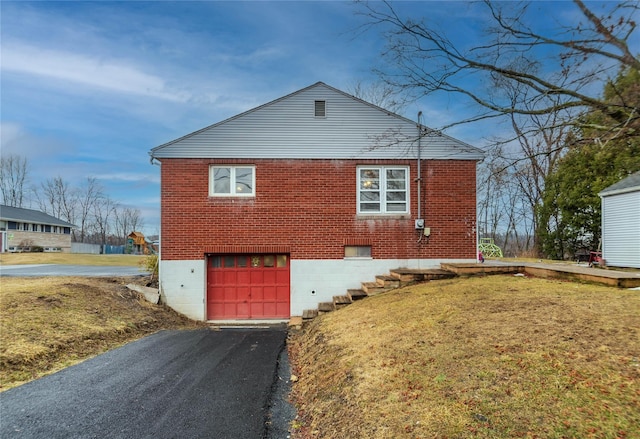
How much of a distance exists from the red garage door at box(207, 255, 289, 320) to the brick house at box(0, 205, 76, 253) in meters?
33.0

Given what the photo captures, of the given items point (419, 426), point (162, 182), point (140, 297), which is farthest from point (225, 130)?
point (419, 426)

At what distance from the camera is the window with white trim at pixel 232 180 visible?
11.8 metres

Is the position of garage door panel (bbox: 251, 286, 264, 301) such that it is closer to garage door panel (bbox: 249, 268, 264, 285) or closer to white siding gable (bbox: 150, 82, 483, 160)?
garage door panel (bbox: 249, 268, 264, 285)

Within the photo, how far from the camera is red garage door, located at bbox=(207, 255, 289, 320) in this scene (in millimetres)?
11914

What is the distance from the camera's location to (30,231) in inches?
1516

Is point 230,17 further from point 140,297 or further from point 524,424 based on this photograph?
point 524,424

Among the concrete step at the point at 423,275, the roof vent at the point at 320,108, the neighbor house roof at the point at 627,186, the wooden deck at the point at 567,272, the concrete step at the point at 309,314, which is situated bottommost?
the concrete step at the point at 309,314

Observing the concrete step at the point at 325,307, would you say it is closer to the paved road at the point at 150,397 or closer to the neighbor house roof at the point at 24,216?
the paved road at the point at 150,397

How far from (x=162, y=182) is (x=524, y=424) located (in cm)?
1118

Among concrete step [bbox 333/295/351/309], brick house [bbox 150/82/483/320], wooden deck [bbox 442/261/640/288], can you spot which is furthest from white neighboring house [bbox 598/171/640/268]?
concrete step [bbox 333/295/351/309]

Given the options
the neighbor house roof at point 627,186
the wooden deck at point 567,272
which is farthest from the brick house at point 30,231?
the neighbor house roof at point 627,186

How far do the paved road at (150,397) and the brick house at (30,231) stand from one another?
1454 inches

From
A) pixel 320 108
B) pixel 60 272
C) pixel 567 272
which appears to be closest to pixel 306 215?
pixel 320 108

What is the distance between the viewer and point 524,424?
2.97 m
